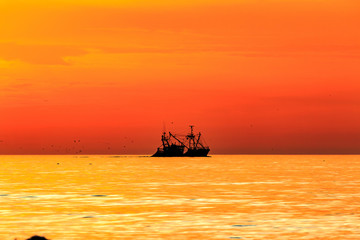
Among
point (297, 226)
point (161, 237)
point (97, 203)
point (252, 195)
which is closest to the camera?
point (161, 237)

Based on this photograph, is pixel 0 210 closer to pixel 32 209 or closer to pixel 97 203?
pixel 32 209

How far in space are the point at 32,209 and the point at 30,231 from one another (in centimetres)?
1526

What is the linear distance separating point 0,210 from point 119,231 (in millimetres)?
17843

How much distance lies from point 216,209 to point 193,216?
6069mm

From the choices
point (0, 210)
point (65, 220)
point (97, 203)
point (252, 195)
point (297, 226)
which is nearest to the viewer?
point (297, 226)

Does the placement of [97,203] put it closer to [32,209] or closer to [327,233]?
[32,209]

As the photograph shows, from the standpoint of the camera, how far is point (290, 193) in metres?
81.7

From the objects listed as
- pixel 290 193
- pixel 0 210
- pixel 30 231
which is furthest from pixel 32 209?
pixel 290 193

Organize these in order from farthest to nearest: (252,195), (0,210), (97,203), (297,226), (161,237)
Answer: (252,195)
(97,203)
(0,210)
(297,226)
(161,237)

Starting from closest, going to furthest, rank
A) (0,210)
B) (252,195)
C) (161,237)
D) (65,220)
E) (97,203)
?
1. (161,237)
2. (65,220)
3. (0,210)
4. (97,203)
5. (252,195)

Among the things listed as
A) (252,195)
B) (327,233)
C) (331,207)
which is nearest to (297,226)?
(327,233)

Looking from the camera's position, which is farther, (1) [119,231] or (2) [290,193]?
(2) [290,193]

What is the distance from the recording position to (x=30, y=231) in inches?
1799

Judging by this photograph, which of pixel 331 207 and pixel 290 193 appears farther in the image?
pixel 290 193
